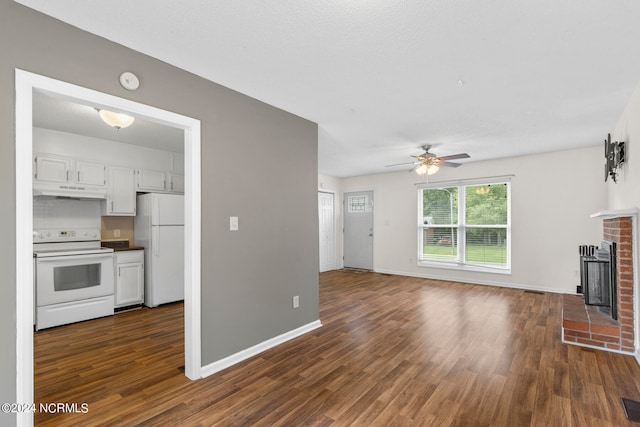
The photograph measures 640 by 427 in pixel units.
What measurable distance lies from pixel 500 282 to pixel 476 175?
83.1 inches

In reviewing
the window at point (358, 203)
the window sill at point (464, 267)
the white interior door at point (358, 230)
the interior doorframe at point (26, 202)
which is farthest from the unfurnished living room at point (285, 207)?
the window at point (358, 203)

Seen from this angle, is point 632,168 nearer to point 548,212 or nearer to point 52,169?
point 548,212

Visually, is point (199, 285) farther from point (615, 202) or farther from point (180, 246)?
point (615, 202)

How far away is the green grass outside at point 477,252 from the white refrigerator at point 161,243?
198 inches

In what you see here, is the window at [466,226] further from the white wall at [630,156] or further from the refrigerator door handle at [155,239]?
the refrigerator door handle at [155,239]

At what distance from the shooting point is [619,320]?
3.03m

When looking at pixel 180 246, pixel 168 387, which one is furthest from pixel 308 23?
pixel 180 246

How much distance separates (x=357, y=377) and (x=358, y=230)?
5.53 metres

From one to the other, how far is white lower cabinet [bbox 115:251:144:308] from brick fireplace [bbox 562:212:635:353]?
17.8 feet

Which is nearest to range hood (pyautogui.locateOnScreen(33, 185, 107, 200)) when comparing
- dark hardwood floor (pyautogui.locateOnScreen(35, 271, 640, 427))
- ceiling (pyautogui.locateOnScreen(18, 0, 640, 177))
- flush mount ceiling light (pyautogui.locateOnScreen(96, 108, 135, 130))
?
dark hardwood floor (pyautogui.locateOnScreen(35, 271, 640, 427))

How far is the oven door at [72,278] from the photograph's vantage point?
3619mm

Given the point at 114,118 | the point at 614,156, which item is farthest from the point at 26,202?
the point at 614,156

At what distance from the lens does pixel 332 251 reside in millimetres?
7984

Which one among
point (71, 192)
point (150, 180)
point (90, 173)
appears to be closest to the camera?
point (71, 192)
